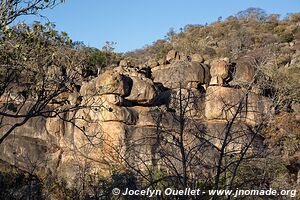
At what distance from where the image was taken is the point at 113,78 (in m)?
13.4

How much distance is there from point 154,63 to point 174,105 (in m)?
13.5

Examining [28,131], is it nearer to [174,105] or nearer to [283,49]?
[174,105]

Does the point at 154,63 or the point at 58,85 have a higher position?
the point at 154,63

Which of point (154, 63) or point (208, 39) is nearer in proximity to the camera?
point (154, 63)

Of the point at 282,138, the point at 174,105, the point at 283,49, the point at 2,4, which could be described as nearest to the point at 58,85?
the point at 2,4

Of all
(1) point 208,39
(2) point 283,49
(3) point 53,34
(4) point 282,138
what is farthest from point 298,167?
(1) point 208,39

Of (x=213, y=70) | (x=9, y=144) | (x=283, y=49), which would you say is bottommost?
(x=9, y=144)

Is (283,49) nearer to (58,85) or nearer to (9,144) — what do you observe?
(9,144)

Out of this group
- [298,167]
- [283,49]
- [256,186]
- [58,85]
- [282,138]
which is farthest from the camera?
[283,49]

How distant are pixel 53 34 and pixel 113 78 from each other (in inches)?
371

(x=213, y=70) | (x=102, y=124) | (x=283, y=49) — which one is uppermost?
(x=283, y=49)

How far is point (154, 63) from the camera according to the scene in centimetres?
1723

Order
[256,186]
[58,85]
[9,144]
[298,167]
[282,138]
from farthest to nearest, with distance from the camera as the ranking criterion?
[9,144], [282,138], [298,167], [58,85], [256,186]

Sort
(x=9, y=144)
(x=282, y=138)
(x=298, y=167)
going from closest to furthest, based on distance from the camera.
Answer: (x=298, y=167), (x=282, y=138), (x=9, y=144)
